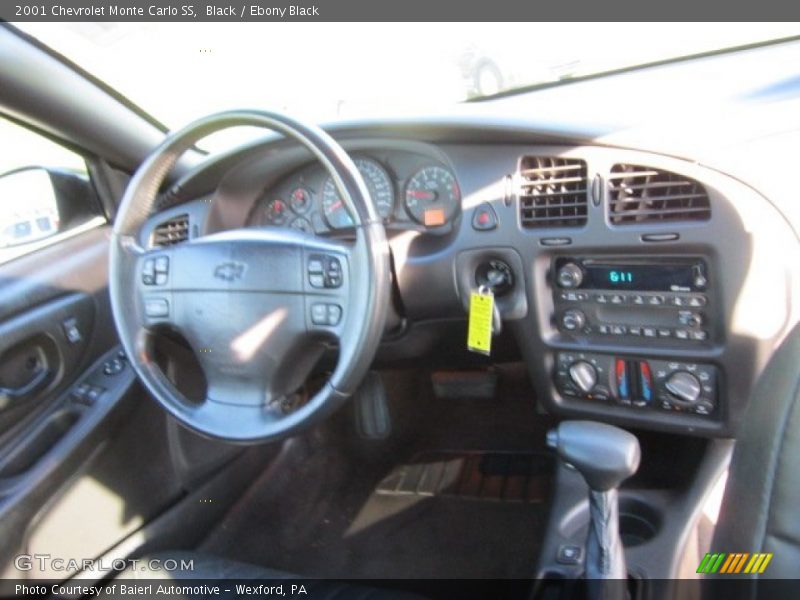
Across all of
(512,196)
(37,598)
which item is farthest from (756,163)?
(37,598)

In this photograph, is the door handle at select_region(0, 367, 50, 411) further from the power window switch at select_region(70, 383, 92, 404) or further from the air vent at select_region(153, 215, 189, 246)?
the air vent at select_region(153, 215, 189, 246)

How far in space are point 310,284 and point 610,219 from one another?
682 mm

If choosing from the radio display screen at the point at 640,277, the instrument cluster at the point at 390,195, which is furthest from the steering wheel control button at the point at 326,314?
the radio display screen at the point at 640,277

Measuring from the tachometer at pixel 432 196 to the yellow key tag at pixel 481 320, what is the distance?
0.74 feet

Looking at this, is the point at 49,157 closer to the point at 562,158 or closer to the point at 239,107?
the point at 239,107

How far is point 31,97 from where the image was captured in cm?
167

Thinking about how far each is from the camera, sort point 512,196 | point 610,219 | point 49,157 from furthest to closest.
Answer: point 49,157
point 512,196
point 610,219

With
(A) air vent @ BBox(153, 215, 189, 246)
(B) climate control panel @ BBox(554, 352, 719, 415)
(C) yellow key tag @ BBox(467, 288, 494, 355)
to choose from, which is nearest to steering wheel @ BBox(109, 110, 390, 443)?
(A) air vent @ BBox(153, 215, 189, 246)

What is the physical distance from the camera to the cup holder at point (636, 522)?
5.16 ft

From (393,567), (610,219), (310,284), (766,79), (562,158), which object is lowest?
(393,567)

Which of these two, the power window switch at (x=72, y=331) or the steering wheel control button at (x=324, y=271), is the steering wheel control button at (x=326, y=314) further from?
the power window switch at (x=72, y=331)

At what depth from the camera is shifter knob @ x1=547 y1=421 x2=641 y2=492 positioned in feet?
3.87

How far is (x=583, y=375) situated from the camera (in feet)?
5.40

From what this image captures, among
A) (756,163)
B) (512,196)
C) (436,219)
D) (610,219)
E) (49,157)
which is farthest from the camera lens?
(49,157)
